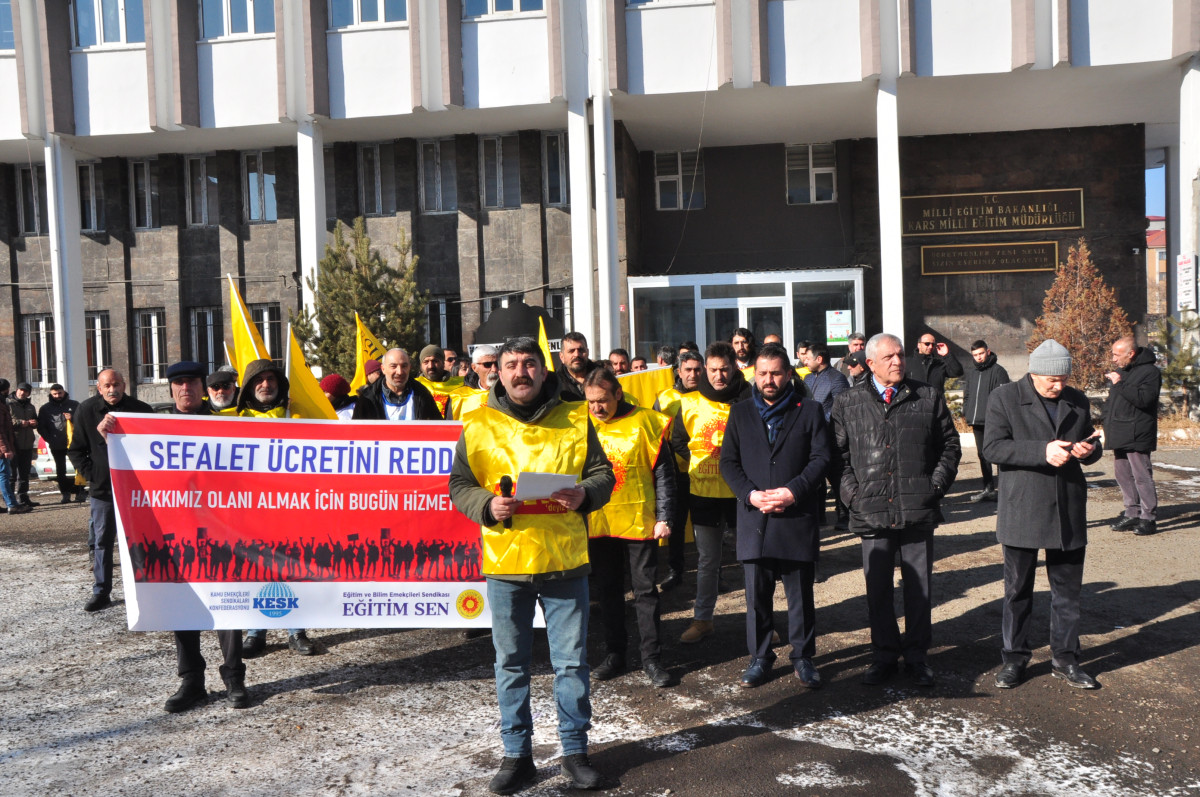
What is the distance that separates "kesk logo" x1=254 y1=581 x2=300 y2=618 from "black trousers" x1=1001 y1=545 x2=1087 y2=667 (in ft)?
13.8

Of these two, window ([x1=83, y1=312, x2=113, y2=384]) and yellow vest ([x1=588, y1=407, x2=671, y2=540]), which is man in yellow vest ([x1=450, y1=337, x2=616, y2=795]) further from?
window ([x1=83, y1=312, x2=113, y2=384])

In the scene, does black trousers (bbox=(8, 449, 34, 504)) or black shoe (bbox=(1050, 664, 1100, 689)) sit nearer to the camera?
black shoe (bbox=(1050, 664, 1100, 689))

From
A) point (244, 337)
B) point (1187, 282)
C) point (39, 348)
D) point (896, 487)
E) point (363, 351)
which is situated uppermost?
point (1187, 282)

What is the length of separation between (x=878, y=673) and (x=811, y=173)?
20.4 meters

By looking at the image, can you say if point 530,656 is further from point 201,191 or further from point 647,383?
point 201,191

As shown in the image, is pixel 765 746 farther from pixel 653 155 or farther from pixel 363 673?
pixel 653 155

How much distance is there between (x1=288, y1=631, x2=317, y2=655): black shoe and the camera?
645 centimetres

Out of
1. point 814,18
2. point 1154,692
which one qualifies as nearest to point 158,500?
point 1154,692

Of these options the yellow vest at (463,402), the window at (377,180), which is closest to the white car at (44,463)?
the window at (377,180)

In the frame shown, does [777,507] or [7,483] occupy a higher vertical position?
[777,507]

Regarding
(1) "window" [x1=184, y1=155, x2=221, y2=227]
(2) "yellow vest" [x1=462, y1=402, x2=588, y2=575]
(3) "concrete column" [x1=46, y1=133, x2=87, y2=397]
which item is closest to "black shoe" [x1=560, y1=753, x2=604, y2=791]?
(2) "yellow vest" [x1=462, y1=402, x2=588, y2=575]

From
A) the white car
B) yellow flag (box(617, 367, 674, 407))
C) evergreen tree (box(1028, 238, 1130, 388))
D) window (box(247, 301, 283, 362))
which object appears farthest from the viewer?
window (box(247, 301, 283, 362))

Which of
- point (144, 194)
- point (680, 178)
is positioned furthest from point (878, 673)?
point (144, 194)

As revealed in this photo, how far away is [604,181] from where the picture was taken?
65.5 ft
